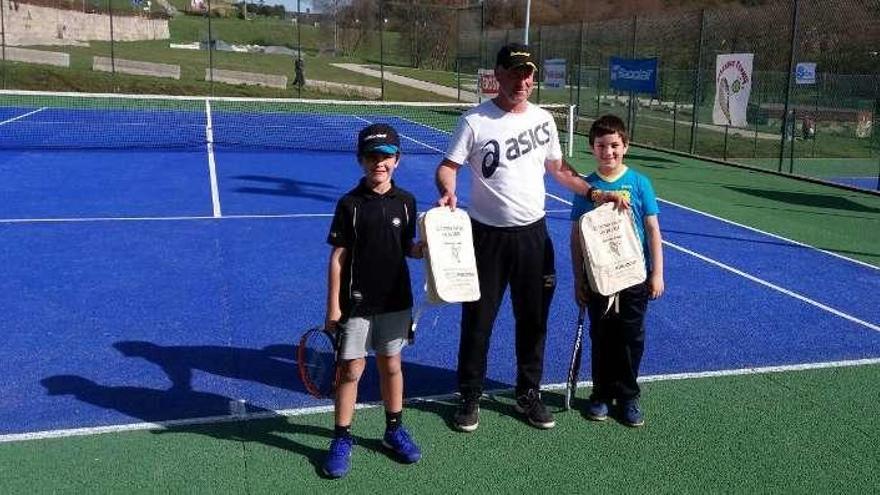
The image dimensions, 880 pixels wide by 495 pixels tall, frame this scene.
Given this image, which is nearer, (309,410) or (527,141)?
(527,141)

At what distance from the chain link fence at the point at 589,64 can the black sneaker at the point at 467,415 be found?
1017 cm

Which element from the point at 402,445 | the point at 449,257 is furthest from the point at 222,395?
the point at 449,257

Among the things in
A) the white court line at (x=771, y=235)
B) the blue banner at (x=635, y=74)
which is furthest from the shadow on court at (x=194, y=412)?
the blue banner at (x=635, y=74)

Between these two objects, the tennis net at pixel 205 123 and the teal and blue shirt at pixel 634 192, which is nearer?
the teal and blue shirt at pixel 634 192

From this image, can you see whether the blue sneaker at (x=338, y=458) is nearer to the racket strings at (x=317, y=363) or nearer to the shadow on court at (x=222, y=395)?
the shadow on court at (x=222, y=395)

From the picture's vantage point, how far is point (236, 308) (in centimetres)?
696

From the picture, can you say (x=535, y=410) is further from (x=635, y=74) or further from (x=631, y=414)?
(x=635, y=74)

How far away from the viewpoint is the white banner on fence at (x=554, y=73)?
84.1ft

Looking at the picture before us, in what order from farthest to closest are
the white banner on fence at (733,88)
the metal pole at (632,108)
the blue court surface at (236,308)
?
the metal pole at (632,108) < the white banner on fence at (733,88) < the blue court surface at (236,308)

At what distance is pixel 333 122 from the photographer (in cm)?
2650

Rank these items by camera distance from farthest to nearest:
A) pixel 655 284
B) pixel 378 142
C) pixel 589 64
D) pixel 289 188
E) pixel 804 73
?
1. pixel 589 64
2. pixel 804 73
3. pixel 289 188
4. pixel 655 284
5. pixel 378 142

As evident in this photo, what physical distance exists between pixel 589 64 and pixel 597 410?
90.1 feet

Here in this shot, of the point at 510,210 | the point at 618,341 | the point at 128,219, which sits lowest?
the point at 128,219

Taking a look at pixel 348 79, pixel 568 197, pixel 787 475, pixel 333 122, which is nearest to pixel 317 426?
pixel 787 475
